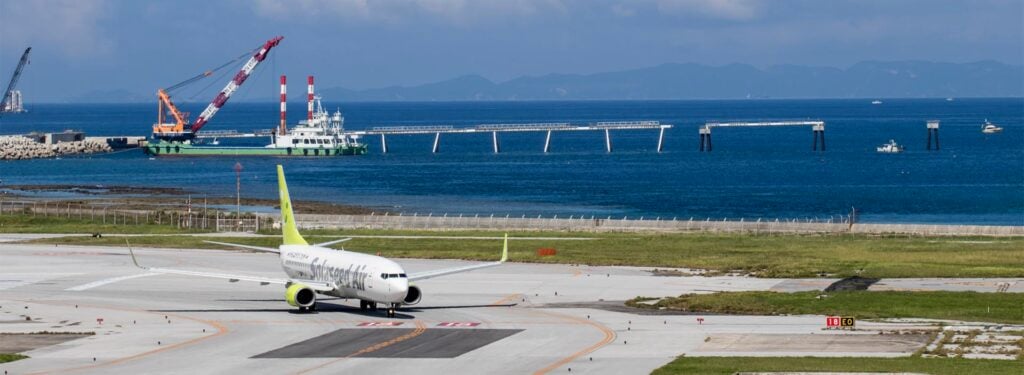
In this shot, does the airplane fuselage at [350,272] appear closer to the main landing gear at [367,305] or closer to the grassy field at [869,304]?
the main landing gear at [367,305]

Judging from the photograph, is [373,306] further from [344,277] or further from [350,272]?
[350,272]

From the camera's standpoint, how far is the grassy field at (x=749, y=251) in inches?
3467

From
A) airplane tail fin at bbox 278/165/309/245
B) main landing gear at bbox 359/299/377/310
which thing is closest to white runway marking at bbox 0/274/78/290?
airplane tail fin at bbox 278/165/309/245

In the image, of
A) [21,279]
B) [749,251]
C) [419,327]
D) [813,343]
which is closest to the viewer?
[813,343]

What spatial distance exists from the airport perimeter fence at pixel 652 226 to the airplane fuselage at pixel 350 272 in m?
49.1

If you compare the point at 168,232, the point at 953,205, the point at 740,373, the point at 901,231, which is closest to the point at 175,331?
the point at 740,373

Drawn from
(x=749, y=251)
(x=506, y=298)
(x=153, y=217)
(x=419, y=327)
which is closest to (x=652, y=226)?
(x=749, y=251)

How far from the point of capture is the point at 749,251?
331ft

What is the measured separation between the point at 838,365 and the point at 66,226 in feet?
285

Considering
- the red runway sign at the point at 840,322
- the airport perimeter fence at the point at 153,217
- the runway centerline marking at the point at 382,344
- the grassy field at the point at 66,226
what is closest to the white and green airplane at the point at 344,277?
the runway centerline marking at the point at 382,344

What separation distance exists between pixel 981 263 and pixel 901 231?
2426cm

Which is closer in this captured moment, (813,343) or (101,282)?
(813,343)

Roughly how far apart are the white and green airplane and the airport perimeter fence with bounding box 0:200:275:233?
4816cm

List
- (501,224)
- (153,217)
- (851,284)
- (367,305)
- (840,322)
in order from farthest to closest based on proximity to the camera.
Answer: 1. (153,217)
2. (501,224)
3. (851,284)
4. (367,305)
5. (840,322)
